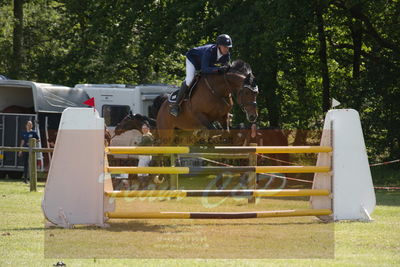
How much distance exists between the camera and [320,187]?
9.81 m

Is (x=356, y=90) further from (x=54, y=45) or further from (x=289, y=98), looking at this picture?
(x=54, y=45)

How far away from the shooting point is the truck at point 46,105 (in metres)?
20.0

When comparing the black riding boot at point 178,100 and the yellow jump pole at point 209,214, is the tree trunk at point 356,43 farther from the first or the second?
the yellow jump pole at point 209,214

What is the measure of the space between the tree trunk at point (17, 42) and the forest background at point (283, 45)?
4cm

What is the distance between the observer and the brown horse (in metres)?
10.0

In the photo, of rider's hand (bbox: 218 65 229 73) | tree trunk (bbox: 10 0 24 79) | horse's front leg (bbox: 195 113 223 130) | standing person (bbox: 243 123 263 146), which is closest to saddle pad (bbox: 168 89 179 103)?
horse's front leg (bbox: 195 113 223 130)

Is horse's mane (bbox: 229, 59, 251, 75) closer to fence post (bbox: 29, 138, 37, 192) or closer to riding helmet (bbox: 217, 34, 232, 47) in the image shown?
riding helmet (bbox: 217, 34, 232, 47)

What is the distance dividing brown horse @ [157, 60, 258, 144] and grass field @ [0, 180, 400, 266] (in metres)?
1.69

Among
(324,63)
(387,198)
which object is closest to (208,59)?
(387,198)

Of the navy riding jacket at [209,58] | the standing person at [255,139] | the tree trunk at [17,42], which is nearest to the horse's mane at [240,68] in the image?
the navy riding jacket at [209,58]

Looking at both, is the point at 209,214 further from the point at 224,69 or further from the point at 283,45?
the point at 283,45

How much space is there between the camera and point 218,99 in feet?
35.1

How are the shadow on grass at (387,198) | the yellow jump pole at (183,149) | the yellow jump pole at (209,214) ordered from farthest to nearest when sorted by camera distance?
the shadow on grass at (387,198), the yellow jump pole at (183,149), the yellow jump pole at (209,214)

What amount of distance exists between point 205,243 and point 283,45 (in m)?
15.4
